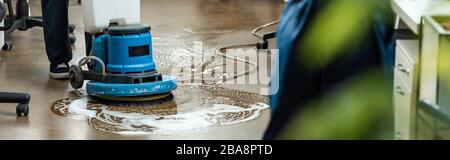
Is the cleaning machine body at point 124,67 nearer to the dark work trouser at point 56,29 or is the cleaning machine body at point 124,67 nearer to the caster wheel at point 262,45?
the dark work trouser at point 56,29

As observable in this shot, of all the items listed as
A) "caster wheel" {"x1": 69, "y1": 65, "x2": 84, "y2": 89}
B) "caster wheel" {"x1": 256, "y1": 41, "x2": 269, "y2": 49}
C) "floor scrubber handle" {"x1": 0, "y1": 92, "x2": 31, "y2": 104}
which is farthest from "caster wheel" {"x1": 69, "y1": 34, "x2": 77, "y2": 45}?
"floor scrubber handle" {"x1": 0, "y1": 92, "x2": 31, "y2": 104}

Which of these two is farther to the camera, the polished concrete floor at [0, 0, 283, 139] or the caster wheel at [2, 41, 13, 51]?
the caster wheel at [2, 41, 13, 51]

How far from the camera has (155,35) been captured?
679 centimetres

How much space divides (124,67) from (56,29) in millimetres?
747

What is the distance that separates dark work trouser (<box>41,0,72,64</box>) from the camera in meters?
5.00

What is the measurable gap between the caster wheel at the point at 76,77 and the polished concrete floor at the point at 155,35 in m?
0.10

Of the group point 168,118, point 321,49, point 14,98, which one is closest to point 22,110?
point 14,98

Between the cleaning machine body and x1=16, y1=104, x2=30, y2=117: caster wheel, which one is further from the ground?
the cleaning machine body

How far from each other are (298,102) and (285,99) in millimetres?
32

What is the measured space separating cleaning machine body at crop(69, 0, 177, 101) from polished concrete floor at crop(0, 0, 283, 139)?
308mm

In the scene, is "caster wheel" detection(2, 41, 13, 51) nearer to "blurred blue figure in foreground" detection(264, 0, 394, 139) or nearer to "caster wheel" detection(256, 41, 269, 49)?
"caster wheel" detection(256, 41, 269, 49)

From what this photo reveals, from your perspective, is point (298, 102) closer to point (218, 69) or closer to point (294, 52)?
point (294, 52)

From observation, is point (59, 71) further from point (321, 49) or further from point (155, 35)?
point (321, 49)
